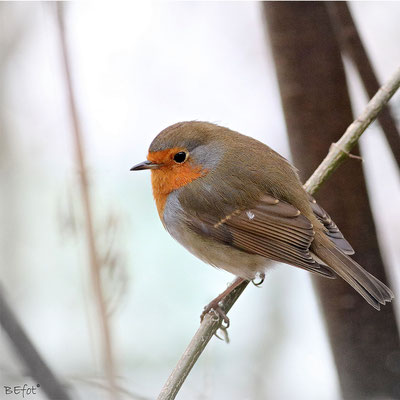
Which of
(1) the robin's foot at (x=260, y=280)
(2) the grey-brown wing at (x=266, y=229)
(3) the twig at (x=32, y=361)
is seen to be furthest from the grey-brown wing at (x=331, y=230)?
(3) the twig at (x=32, y=361)

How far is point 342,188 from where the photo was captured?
311 centimetres

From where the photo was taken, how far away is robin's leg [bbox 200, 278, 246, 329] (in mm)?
2757

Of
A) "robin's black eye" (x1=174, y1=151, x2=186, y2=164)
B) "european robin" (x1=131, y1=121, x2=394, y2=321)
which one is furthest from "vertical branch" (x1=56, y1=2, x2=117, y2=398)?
"robin's black eye" (x1=174, y1=151, x2=186, y2=164)

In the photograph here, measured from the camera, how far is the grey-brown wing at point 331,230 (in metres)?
2.83

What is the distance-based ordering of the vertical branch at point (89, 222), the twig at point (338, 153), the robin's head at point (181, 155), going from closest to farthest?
1. the vertical branch at point (89, 222)
2. the twig at point (338, 153)
3. the robin's head at point (181, 155)

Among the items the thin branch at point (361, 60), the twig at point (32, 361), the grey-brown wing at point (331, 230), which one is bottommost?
the grey-brown wing at point (331, 230)

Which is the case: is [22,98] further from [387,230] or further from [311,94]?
[387,230]

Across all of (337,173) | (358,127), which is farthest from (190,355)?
(337,173)

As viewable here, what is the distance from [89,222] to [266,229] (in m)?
1.23

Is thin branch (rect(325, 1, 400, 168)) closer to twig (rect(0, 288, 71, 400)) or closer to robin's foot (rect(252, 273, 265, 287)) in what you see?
robin's foot (rect(252, 273, 265, 287))

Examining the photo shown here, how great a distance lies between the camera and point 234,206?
2875mm

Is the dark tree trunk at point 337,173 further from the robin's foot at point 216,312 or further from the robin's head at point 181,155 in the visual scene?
the robin's foot at point 216,312

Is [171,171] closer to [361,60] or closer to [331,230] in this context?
[331,230]

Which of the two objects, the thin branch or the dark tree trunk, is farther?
the dark tree trunk
